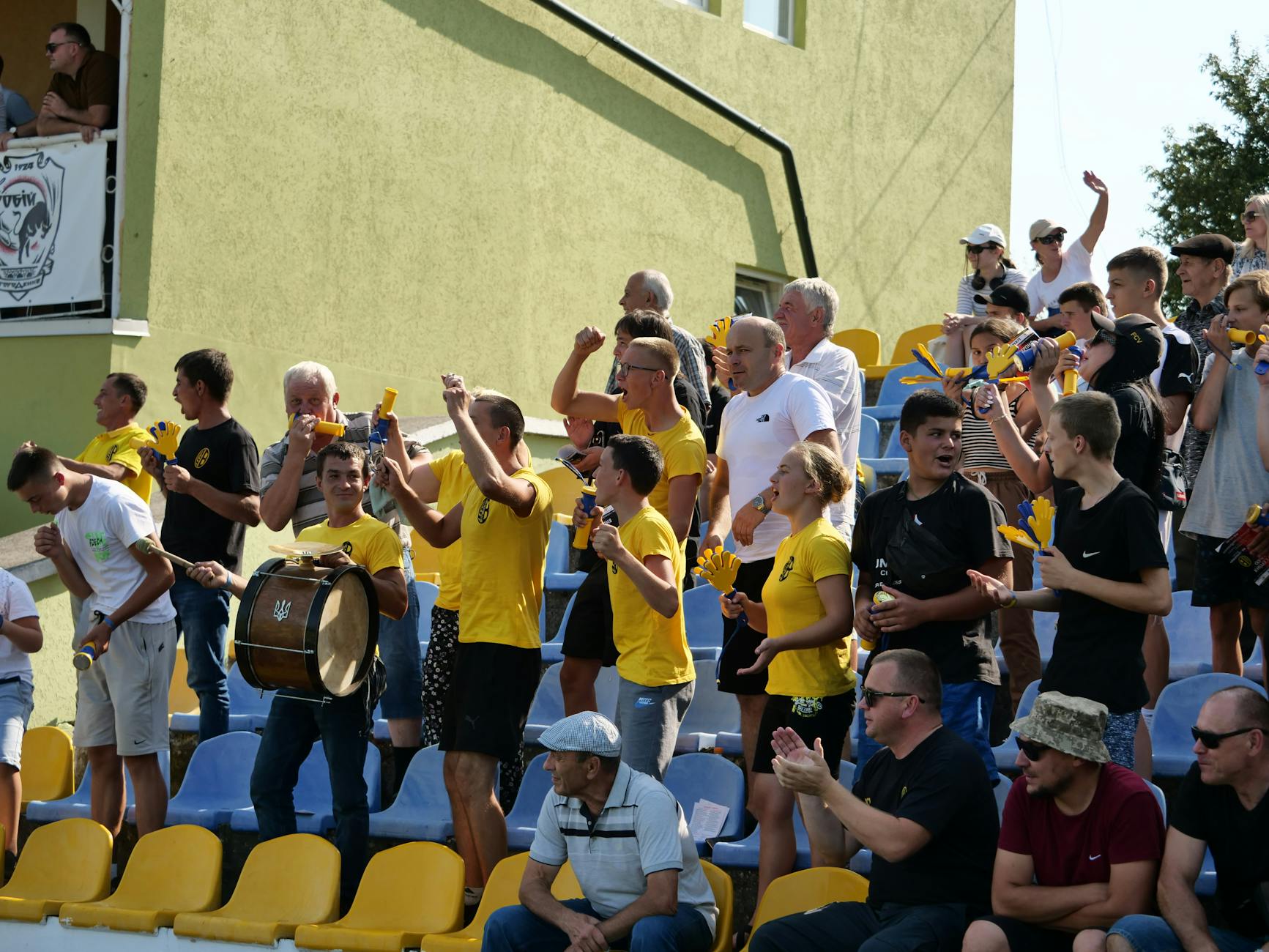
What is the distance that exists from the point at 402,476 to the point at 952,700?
2.60 metres

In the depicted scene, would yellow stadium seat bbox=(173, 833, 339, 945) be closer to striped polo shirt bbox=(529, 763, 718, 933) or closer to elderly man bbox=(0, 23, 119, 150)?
striped polo shirt bbox=(529, 763, 718, 933)

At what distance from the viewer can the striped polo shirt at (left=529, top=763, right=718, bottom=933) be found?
5363 millimetres

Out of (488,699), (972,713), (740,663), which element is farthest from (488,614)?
(972,713)

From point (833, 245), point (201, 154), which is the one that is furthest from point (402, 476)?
point (833, 245)

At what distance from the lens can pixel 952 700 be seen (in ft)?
17.7

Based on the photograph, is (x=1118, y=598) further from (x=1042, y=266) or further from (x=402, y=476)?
(x=1042, y=266)

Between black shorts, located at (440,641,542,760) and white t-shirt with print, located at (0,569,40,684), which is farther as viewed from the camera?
white t-shirt with print, located at (0,569,40,684)

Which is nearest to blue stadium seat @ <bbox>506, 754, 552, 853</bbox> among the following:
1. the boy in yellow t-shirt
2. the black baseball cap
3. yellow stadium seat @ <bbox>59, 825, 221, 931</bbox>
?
the boy in yellow t-shirt

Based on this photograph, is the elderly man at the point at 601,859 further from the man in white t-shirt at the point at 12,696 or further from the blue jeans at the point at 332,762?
the man in white t-shirt at the point at 12,696

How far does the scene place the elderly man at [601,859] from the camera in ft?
17.4

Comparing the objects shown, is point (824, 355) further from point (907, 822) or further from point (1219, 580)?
point (907, 822)

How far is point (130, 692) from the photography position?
7.14 metres

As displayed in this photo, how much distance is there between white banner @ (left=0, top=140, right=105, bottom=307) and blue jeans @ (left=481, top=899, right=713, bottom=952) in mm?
5907

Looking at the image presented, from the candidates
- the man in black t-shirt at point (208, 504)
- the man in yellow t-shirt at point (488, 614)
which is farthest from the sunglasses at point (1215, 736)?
the man in black t-shirt at point (208, 504)
